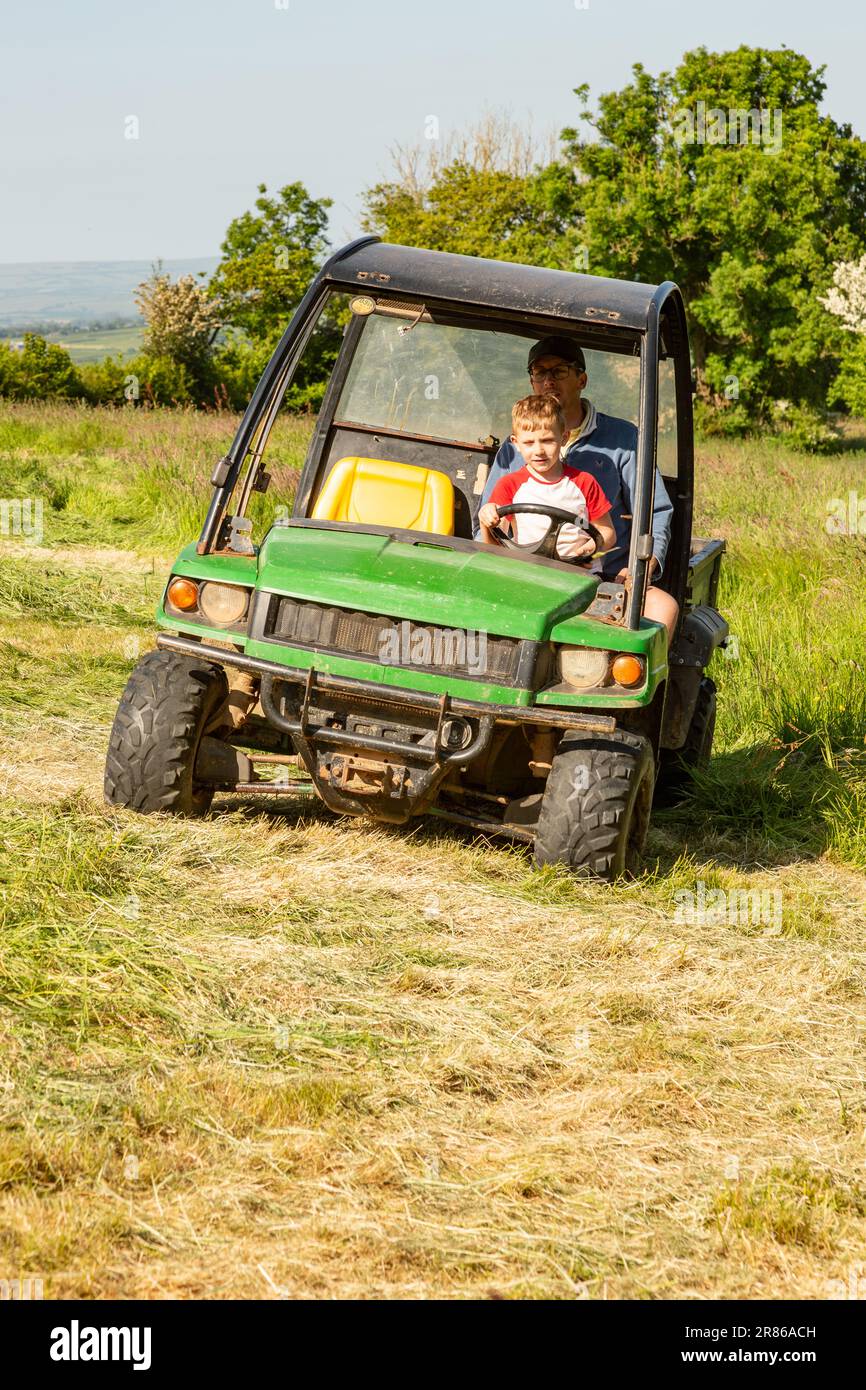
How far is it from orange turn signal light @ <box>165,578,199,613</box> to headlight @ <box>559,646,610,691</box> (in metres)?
1.19

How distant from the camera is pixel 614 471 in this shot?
534 cm

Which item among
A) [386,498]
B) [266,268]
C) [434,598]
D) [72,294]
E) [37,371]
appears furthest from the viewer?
[72,294]

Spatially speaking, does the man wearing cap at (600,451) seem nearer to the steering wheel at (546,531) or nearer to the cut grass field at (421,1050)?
the steering wheel at (546,531)

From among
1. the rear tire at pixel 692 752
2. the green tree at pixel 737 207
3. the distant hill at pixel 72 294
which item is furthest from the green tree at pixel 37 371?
the rear tire at pixel 692 752

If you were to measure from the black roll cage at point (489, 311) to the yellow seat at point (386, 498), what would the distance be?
30 cm

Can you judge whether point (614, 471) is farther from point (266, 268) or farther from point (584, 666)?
point (266, 268)

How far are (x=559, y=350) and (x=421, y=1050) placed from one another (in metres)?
2.69

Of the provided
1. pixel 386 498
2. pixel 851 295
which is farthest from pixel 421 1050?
pixel 851 295

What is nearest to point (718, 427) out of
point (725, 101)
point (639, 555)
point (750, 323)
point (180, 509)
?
point (750, 323)

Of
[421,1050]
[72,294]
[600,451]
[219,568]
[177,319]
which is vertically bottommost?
[421,1050]

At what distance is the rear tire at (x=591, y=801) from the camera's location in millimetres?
4629

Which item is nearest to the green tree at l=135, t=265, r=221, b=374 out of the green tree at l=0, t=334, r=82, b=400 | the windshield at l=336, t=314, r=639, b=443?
the green tree at l=0, t=334, r=82, b=400

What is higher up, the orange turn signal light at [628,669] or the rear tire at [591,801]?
the orange turn signal light at [628,669]

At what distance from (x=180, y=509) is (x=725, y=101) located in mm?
26718
